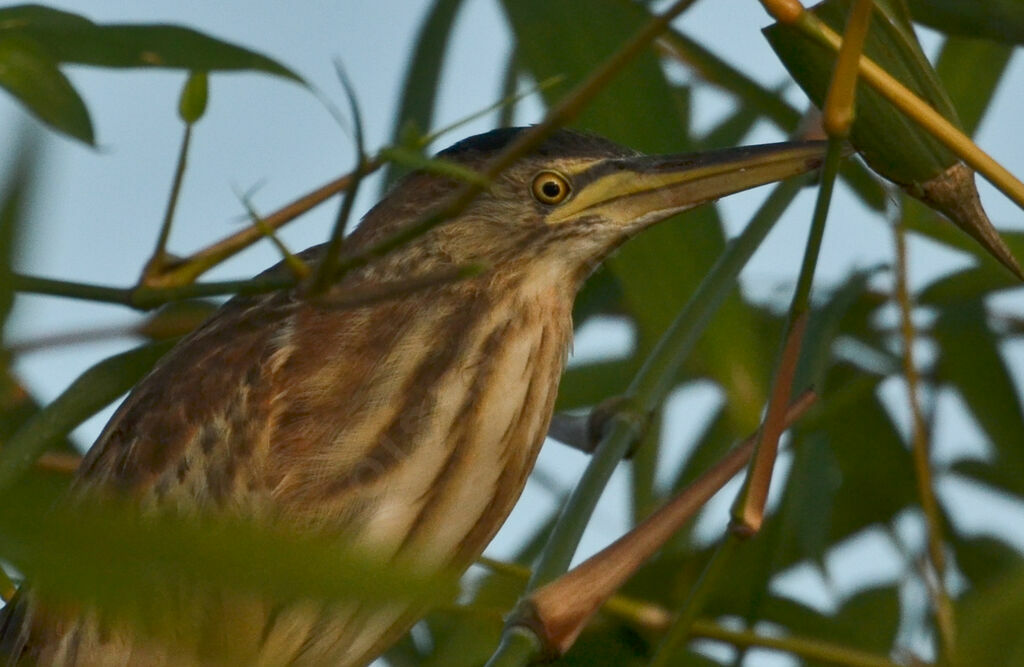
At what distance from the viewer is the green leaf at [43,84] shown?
136 cm

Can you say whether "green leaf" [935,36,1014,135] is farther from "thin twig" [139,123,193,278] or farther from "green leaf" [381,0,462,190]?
"thin twig" [139,123,193,278]

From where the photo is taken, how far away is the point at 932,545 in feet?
6.27

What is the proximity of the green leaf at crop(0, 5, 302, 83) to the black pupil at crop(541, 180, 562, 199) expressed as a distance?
635 mm

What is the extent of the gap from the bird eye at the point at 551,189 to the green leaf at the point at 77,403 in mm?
496

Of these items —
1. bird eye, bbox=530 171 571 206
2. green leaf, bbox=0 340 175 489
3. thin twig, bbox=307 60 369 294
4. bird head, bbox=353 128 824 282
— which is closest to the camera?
thin twig, bbox=307 60 369 294

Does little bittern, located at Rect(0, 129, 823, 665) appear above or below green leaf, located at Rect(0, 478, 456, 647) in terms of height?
above

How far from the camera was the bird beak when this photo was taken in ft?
5.47

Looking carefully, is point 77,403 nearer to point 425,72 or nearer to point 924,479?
point 425,72

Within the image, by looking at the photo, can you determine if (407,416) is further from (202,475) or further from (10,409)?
(10,409)

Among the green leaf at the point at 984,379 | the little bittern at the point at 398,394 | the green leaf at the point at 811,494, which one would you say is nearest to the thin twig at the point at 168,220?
the little bittern at the point at 398,394

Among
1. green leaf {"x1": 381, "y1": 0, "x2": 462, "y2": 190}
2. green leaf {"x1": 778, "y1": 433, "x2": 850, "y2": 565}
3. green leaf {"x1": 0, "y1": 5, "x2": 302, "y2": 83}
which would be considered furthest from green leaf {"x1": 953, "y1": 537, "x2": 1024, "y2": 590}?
green leaf {"x1": 0, "y1": 5, "x2": 302, "y2": 83}

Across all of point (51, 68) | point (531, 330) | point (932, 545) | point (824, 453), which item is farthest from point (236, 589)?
point (824, 453)

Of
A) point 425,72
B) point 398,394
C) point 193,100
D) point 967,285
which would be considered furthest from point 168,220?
point 967,285

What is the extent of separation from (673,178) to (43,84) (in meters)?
0.72
